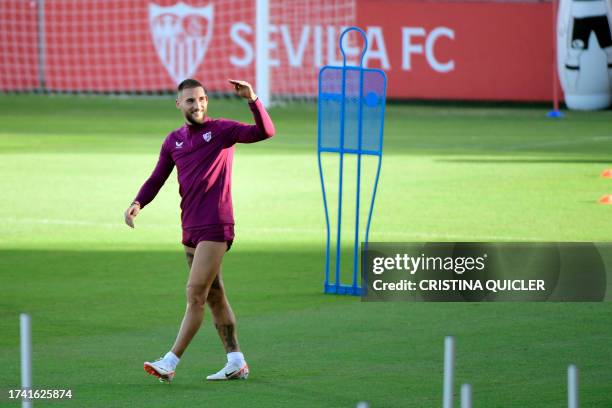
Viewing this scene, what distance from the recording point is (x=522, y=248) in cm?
1393

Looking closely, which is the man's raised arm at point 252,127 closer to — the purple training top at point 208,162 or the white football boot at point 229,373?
the purple training top at point 208,162

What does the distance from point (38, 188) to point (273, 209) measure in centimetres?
372

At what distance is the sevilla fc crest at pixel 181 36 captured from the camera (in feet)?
119

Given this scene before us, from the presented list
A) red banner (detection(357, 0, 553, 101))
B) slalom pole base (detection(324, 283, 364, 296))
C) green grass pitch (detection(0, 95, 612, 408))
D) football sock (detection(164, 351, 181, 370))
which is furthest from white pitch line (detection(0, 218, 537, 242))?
red banner (detection(357, 0, 553, 101))

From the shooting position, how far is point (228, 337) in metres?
8.63

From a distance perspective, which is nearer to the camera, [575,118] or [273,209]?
[273,209]

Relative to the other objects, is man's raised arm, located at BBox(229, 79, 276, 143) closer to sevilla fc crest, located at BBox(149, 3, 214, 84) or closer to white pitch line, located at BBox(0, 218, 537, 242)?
white pitch line, located at BBox(0, 218, 537, 242)

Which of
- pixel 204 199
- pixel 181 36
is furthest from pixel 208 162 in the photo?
pixel 181 36

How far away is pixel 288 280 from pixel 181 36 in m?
24.4

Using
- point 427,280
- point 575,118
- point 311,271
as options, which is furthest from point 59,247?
point 575,118

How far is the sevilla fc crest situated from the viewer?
36.2 metres

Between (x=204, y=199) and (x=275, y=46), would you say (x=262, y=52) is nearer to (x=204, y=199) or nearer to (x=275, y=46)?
(x=275, y=46)

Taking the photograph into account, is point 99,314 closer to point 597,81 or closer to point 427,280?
point 427,280

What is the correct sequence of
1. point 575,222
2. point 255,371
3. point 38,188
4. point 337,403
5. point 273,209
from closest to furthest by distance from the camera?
point 337,403, point 255,371, point 575,222, point 273,209, point 38,188
